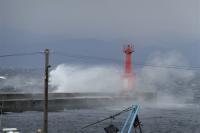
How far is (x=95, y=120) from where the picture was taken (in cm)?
5819

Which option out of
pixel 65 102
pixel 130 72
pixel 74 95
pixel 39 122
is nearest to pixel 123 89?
pixel 130 72

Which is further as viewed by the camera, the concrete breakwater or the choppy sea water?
the concrete breakwater

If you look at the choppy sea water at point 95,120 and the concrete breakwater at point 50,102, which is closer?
the choppy sea water at point 95,120

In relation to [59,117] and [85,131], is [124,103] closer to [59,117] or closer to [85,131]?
[59,117]

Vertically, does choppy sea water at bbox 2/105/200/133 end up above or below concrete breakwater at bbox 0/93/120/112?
below

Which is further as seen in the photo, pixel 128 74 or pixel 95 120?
pixel 128 74

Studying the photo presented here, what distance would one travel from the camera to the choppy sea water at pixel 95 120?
1998 inches

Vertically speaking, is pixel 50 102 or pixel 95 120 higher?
pixel 50 102

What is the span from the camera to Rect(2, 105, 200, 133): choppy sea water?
50.8 m

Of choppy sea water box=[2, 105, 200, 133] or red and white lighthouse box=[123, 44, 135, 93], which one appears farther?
red and white lighthouse box=[123, 44, 135, 93]

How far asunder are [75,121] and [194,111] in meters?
24.6

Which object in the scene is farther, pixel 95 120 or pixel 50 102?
pixel 50 102

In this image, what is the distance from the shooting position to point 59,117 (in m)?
60.2

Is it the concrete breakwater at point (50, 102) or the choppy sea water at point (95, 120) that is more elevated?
the concrete breakwater at point (50, 102)
